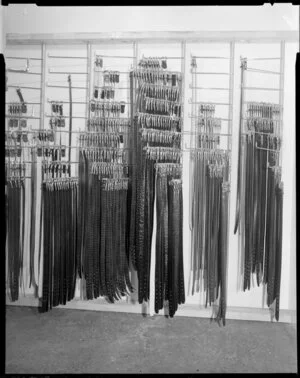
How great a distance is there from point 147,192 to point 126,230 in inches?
11.6

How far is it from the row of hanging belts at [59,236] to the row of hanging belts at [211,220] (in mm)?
825

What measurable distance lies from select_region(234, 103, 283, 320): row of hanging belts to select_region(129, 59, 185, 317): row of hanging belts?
1.52 feet

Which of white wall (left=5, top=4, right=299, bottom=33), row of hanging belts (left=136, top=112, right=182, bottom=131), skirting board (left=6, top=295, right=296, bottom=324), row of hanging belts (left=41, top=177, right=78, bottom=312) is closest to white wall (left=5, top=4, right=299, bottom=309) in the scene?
white wall (left=5, top=4, right=299, bottom=33)

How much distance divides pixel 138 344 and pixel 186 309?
0.41 m

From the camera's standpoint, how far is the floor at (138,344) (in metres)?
2.48

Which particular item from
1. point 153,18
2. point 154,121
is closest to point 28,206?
point 154,121

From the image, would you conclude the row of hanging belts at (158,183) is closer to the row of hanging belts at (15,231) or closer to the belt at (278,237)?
the belt at (278,237)

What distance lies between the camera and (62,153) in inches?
101

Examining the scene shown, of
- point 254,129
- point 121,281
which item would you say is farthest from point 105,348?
point 254,129

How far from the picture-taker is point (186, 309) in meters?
2.67

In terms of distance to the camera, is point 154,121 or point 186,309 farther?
point 186,309

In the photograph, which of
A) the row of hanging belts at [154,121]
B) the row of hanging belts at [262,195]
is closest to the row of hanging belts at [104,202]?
the row of hanging belts at [154,121]

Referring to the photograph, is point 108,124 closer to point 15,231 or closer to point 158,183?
point 158,183

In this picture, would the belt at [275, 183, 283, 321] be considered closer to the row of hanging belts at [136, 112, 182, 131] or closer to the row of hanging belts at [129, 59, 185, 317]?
the row of hanging belts at [129, 59, 185, 317]
